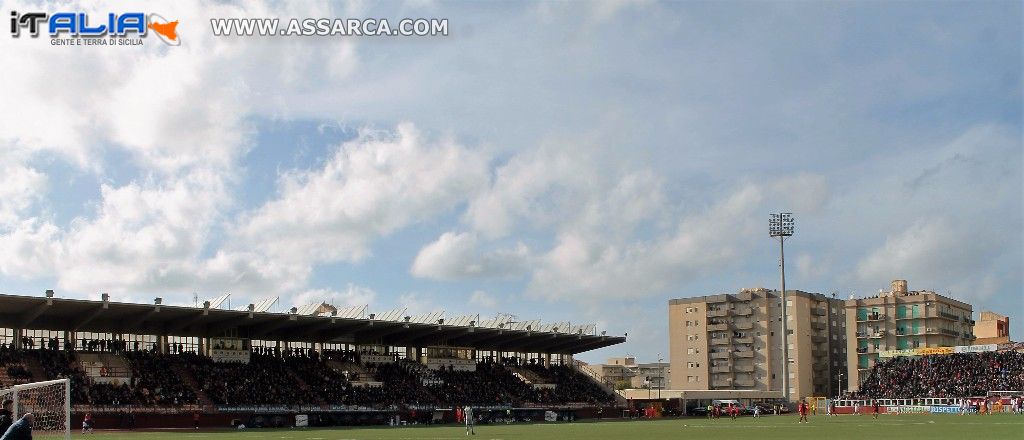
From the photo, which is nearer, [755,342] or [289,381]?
[289,381]

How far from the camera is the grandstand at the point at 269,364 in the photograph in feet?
221

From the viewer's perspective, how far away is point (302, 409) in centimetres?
7444

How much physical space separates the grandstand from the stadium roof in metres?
0.12

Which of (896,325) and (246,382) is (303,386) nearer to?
(246,382)

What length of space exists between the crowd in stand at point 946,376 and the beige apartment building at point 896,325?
75.3 feet

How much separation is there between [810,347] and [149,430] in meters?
103

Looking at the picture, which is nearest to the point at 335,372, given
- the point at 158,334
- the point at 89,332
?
the point at 158,334

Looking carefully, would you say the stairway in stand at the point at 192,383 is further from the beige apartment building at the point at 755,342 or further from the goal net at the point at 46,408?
the beige apartment building at the point at 755,342

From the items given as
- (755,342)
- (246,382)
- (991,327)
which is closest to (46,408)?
(246,382)

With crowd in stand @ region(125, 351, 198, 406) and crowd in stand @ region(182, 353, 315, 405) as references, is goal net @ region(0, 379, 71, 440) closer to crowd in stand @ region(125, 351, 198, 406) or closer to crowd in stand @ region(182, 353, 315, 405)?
crowd in stand @ region(125, 351, 198, 406)

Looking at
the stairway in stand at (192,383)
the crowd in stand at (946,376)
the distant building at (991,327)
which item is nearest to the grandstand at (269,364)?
the stairway in stand at (192,383)

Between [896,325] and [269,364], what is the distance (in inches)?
3503

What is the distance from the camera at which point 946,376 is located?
105 metres

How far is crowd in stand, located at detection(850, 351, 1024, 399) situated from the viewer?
98.9m
